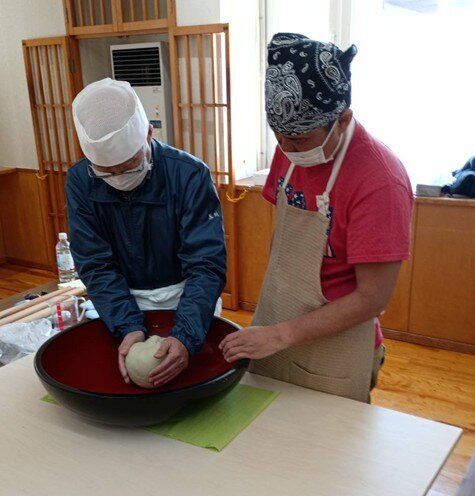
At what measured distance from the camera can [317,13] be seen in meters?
2.96

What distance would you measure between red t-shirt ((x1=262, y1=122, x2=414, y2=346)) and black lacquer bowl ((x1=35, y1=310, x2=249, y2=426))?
0.26 meters

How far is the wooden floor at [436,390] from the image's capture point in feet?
6.42

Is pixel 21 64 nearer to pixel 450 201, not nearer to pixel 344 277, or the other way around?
pixel 450 201

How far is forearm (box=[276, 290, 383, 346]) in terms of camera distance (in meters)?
0.98

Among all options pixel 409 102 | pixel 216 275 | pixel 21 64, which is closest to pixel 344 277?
pixel 216 275

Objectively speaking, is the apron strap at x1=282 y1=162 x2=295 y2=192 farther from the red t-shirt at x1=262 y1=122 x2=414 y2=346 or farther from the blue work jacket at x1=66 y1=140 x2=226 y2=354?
the blue work jacket at x1=66 y1=140 x2=226 y2=354

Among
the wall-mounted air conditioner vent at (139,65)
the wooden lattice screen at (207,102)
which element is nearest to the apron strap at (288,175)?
Answer: the wooden lattice screen at (207,102)

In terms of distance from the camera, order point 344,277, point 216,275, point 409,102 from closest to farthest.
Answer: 1. point 344,277
2. point 216,275
3. point 409,102

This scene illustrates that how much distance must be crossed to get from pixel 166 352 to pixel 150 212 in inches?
13.7

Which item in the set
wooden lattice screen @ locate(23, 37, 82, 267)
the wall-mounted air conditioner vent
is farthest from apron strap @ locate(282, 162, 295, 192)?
wooden lattice screen @ locate(23, 37, 82, 267)

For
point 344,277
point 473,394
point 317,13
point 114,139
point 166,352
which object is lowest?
point 473,394

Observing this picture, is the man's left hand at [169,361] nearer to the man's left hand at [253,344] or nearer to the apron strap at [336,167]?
the man's left hand at [253,344]

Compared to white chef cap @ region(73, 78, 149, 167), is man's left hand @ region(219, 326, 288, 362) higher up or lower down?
lower down

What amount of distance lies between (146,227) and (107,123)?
0.25 metres
